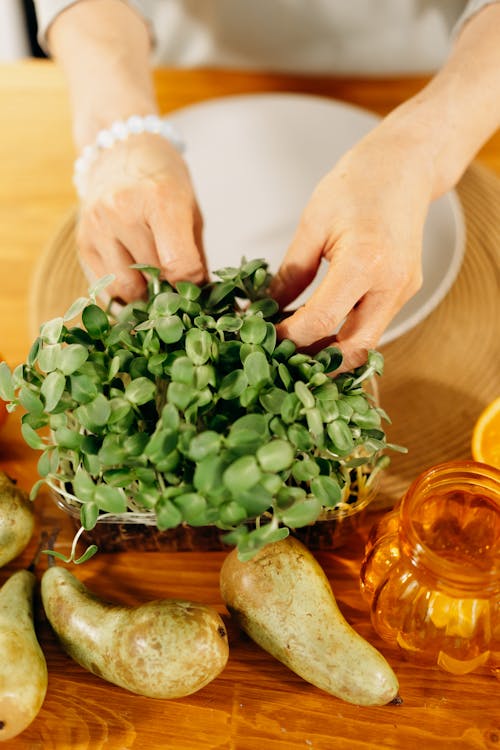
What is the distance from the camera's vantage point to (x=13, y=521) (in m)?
0.65

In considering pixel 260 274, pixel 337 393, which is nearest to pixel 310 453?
pixel 337 393

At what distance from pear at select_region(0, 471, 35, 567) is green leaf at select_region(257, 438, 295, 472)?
275mm

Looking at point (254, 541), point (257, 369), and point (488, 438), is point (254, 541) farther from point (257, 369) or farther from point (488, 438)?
point (488, 438)

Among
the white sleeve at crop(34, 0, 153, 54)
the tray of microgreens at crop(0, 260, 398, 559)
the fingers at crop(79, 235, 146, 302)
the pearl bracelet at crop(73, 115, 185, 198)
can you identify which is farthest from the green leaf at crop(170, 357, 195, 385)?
the white sleeve at crop(34, 0, 153, 54)

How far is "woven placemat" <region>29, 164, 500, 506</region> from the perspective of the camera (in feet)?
2.46

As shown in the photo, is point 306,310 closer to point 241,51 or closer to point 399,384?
point 399,384

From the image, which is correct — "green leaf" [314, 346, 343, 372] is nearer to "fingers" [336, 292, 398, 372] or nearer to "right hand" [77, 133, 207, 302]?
"fingers" [336, 292, 398, 372]

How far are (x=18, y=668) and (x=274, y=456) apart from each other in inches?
10.4

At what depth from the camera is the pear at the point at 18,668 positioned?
1.80ft

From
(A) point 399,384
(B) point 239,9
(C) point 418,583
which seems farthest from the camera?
(B) point 239,9

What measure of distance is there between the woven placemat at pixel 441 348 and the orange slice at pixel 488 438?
73mm

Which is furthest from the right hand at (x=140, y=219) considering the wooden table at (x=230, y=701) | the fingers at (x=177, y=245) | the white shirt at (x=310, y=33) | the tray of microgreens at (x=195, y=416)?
the white shirt at (x=310, y=33)

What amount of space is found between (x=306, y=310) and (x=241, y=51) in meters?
0.68

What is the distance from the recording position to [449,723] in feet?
1.94
